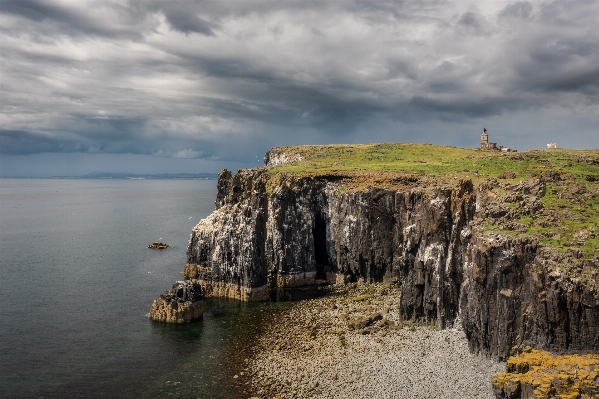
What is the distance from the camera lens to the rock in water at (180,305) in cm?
5788

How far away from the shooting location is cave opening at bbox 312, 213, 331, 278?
3066 inches

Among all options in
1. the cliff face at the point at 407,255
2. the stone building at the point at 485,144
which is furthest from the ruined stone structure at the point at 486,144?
the cliff face at the point at 407,255

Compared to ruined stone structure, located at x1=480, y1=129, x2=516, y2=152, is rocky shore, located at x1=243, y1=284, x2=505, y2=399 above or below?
below

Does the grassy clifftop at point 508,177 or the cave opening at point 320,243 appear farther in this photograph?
the cave opening at point 320,243

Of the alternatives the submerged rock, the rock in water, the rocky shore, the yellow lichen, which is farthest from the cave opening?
the submerged rock

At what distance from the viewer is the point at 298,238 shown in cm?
7438

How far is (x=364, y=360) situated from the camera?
43750mm

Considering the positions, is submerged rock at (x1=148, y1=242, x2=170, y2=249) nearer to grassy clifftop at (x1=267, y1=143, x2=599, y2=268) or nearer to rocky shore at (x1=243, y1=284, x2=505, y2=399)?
grassy clifftop at (x1=267, y1=143, x2=599, y2=268)

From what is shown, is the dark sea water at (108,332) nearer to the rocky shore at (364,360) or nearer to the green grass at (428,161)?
the rocky shore at (364,360)

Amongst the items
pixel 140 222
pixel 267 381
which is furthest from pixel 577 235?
pixel 140 222

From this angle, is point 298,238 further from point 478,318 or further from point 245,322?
point 478,318

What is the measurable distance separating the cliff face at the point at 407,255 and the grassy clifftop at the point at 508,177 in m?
1.04

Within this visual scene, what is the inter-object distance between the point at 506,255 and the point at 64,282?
68036 mm

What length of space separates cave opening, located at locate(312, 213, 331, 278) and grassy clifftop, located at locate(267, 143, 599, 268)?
734 centimetres
